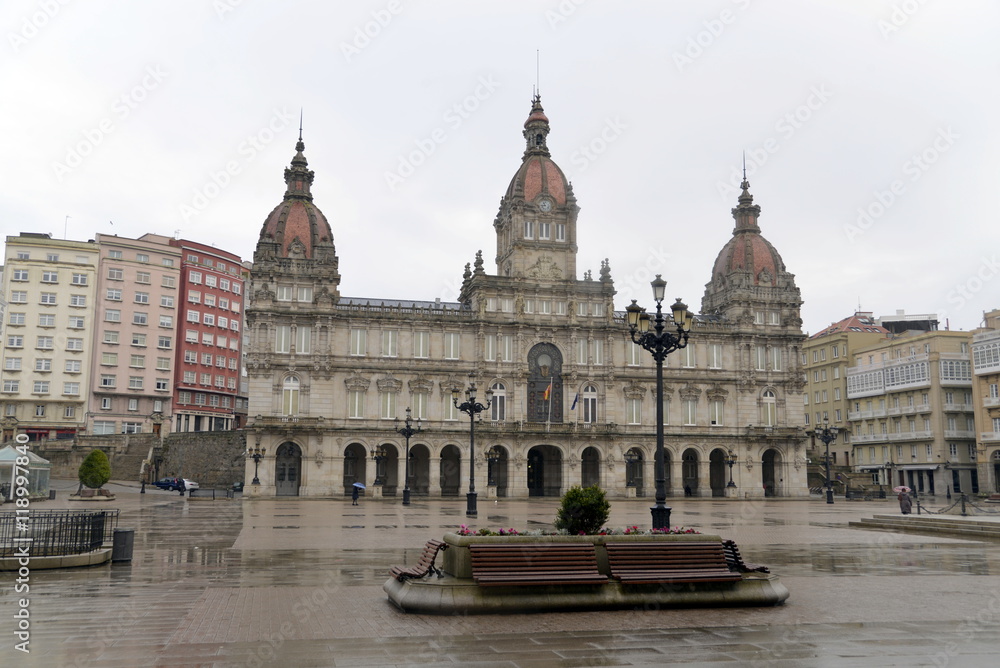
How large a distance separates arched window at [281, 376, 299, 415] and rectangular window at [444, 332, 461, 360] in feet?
39.3

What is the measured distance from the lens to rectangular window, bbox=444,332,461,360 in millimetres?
68500

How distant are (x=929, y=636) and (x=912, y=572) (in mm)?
7990

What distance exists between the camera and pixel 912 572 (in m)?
18.6

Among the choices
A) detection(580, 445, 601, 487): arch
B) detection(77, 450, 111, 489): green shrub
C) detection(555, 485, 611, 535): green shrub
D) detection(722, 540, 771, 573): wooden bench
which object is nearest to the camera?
detection(722, 540, 771, 573): wooden bench

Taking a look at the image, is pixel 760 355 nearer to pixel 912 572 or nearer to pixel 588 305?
pixel 588 305

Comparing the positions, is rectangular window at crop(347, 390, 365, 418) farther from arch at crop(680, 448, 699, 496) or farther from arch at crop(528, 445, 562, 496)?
arch at crop(680, 448, 699, 496)

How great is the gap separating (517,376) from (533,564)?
183 ft

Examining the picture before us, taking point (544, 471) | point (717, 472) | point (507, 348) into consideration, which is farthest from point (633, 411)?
point (507, 348)

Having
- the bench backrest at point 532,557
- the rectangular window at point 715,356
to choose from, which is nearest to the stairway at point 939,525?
the bench backrest at point 532,557

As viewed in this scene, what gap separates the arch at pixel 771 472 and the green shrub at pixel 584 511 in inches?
2470

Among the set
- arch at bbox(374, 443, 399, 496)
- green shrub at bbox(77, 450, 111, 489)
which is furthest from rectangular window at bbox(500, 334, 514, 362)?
green shrub at bbox(77, 450, 111, 489)

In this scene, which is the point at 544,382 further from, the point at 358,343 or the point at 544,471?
the point at 358,343

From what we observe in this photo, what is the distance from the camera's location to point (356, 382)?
2606 inches

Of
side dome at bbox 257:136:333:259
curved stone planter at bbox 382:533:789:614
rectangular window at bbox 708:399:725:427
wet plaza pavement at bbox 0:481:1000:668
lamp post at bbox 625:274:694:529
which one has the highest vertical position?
side dome at bbox 257:136:333:259
